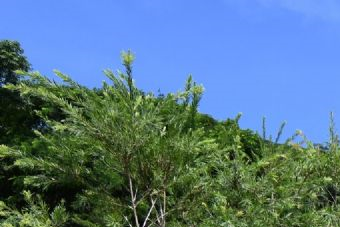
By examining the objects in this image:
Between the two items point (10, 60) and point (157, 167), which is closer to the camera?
point (157, 167)

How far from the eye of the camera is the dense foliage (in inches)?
249

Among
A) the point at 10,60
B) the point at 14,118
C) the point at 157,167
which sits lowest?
the point at 157,167

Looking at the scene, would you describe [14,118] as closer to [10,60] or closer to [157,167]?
[10,60]

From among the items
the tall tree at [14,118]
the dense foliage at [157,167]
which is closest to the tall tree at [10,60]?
the tall tree at [14,118]

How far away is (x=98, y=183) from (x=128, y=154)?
85 cm

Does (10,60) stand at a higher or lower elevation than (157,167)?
higher

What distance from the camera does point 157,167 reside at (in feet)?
21.6

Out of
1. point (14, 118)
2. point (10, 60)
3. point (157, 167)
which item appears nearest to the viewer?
point (157, 167)

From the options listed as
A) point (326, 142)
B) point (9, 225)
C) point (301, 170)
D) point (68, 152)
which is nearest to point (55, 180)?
point (68, 152)

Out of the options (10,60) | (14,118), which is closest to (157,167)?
(14,118)

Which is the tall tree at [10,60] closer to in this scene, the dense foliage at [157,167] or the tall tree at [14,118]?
the tall tree at [14,118]

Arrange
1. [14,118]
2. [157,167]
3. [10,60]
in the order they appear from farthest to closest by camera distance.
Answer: [10,60]
[14,118]
[157,167]

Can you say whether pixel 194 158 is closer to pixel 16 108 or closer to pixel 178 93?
pixel 178 93

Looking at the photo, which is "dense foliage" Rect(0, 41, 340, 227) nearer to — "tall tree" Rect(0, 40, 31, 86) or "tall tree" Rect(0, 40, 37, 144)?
"tall tree" Rect(0, 40, 37, 144)
